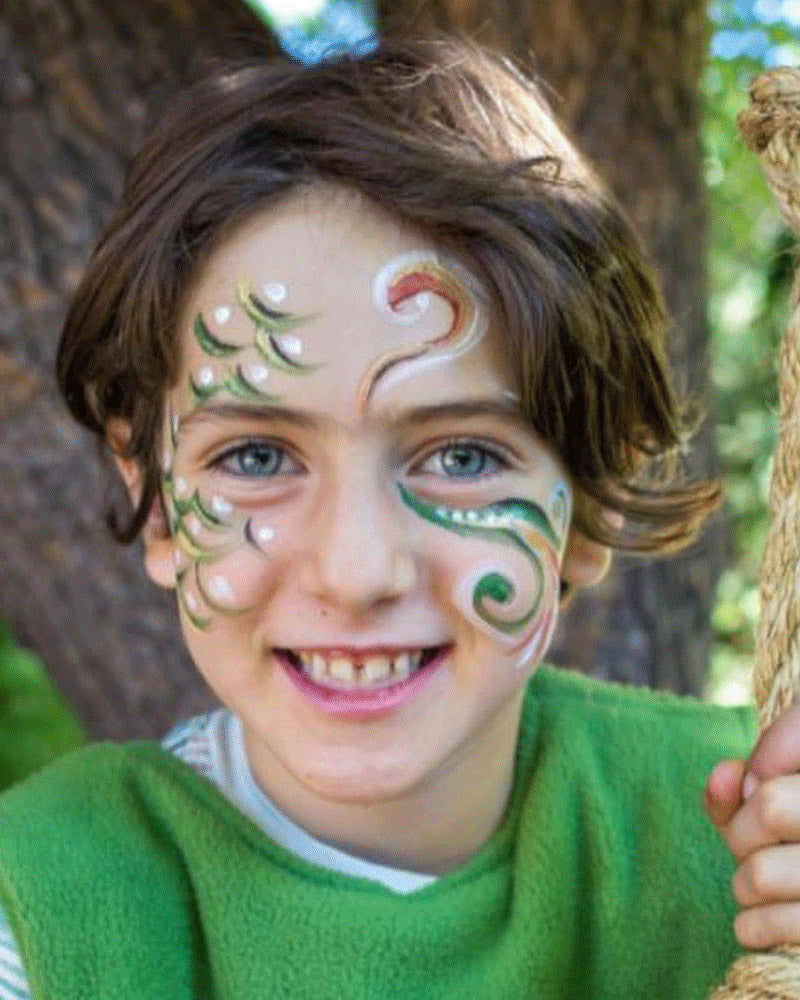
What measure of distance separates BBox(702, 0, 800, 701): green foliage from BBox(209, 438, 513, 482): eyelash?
1.60 m

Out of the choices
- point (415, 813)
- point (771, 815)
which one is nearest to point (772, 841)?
point (771, 815)

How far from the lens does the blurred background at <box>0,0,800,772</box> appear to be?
3365 mm

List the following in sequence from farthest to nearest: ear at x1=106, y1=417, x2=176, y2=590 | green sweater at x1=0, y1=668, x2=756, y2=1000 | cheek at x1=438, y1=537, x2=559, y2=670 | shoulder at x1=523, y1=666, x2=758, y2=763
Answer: shoulder at x1=523, y1=666, x2=758, y2=763 → ear at x1=106, y1=417, x2=176, y2=590 → green sweater at x1=0, y1=668, x2=756, y2=1000 → cheek at x1=438, y1=537, x2=559, y2=670

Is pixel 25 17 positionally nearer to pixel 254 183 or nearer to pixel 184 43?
pixel 184 43

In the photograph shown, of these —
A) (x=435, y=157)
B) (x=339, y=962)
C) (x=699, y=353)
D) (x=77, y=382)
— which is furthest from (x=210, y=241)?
(x=699, y=353)

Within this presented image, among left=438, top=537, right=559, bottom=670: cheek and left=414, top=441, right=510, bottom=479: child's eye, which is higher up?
left=414, top=441, right=510, bottom=479: child's eye

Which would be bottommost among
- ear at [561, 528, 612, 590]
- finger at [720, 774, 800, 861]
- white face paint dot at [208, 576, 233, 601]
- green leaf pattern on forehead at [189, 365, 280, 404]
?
finger at [720, 774, 800, 861]

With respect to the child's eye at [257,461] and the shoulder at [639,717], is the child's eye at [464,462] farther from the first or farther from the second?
the shoulder at [639,717]

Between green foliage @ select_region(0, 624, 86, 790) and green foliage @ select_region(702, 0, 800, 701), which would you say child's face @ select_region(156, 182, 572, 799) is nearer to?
green foliage @ select_region(702, 0, 800, 701)

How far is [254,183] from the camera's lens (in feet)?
7.04

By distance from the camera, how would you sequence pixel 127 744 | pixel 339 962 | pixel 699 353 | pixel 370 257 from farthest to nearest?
pixel 699 353, pixel 127 744, pixel 339 962, pixel 370 257

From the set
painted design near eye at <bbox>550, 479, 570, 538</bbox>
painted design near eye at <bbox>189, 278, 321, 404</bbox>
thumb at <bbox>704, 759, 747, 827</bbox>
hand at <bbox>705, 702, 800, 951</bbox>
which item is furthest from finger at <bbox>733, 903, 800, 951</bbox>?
painted design near eye at <bbox>189, 278, 321, 404</bbox>

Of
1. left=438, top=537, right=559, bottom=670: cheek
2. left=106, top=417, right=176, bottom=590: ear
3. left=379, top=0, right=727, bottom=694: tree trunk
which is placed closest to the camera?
left=438, top=537, right=559, bottom=670: cheek

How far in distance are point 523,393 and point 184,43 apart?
1.61m
